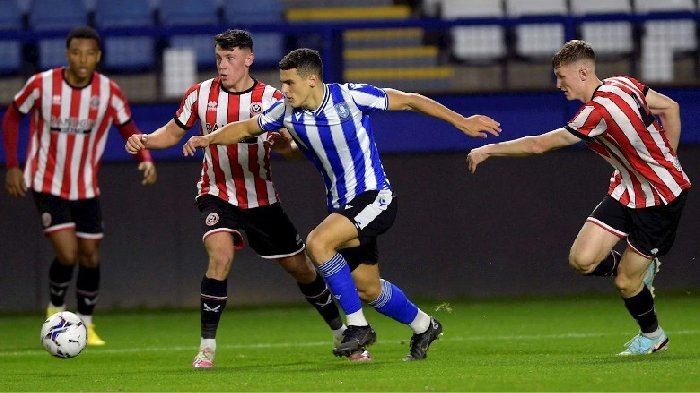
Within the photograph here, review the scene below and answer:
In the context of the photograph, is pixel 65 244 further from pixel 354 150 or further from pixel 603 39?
pixel 603 39

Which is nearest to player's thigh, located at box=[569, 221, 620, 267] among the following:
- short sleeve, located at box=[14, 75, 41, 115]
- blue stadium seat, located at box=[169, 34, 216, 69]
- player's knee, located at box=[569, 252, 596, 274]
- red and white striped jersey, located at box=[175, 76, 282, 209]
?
player's knee, located at box=[569, 252, 596, 274]

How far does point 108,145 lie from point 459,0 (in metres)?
4.33

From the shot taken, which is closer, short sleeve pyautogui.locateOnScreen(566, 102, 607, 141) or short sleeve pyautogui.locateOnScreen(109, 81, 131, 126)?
short sleeve pyautogui.locateOnScreen(566, 102, 607, 141)

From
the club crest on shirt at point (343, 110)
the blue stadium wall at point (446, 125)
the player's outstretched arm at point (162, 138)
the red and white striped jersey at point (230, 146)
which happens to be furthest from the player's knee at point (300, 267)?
the blue stadium wall at point (446, 125)

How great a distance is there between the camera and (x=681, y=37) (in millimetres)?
13695

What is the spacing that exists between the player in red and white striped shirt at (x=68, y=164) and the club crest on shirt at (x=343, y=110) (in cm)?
270

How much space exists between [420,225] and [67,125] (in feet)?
12.8

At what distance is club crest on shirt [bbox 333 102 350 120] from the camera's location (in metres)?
8.27

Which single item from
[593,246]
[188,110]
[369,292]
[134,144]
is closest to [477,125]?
[593,246]

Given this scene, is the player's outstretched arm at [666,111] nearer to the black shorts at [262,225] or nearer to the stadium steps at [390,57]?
the black shorts at [262,225]

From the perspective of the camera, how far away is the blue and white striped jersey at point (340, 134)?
8.25m

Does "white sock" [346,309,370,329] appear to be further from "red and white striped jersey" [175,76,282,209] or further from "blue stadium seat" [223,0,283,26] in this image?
"blue stadium seat" [223,0,283,26]

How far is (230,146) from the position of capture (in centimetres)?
909

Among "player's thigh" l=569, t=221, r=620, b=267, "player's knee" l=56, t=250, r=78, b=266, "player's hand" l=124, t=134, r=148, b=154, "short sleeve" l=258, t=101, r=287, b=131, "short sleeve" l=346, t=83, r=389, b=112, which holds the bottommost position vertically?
"player's knee" l=56, t=250, r=78, b=266
